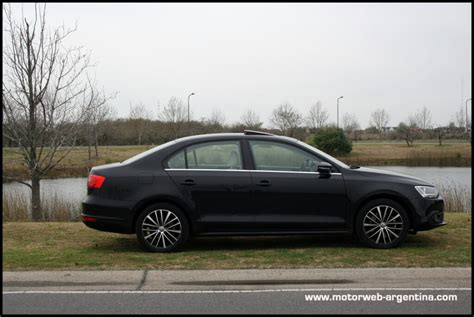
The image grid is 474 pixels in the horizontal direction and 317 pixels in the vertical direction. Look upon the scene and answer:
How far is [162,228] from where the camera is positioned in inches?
261

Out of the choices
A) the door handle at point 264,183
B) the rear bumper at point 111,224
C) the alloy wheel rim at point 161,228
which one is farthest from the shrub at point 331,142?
the rear bumper at point 111,224

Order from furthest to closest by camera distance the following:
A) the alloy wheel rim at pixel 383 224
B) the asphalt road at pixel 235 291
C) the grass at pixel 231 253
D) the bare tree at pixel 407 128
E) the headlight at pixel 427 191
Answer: the bare tree at pixel 407 128 < the headlight at pixel 427 191 < the alloy wheel rim at pixel 383 224 < the grass at pixel 231 253 < the asphalt road at pixel 235 291

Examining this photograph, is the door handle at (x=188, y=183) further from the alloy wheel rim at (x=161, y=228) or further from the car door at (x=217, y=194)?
the alloy wheel rim at (x=161, y=228)

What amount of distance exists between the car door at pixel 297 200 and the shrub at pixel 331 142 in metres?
25.2

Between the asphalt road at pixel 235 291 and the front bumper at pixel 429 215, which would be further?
the front bumper at pixel 429 215

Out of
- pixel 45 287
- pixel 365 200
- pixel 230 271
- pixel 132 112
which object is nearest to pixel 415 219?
pixel 365 200

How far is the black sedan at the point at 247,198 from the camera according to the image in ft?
21.7

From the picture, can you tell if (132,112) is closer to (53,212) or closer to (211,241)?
(53,212)

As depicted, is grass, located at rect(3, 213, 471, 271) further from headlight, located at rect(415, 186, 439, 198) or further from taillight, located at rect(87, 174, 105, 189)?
taillight, located at rect(87, 174, 105, 189)

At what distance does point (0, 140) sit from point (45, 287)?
611cm

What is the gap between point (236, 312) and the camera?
4582mm

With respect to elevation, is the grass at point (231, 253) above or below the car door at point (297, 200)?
below

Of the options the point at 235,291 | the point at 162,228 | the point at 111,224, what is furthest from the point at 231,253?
the point at 111,224

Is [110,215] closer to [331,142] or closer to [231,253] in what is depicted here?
[231,253]
